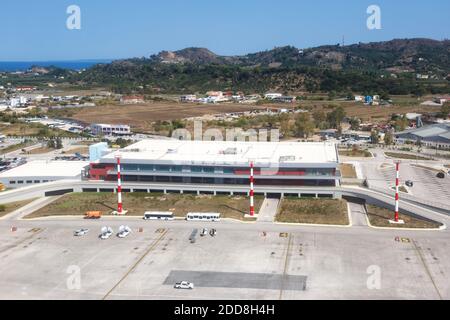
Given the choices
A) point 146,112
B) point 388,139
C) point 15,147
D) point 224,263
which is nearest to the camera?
point 224,263

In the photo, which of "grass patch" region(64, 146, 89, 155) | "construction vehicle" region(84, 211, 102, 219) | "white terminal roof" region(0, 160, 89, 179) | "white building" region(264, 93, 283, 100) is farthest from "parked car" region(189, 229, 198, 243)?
"white building" region(264, 93, 283, 100)

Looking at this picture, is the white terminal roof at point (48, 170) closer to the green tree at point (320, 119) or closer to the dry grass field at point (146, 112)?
the dry grass field at point (146, 112)

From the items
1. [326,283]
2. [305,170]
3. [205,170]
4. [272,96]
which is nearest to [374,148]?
[305,170]

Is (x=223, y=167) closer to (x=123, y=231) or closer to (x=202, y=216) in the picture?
(x=202, y=216)

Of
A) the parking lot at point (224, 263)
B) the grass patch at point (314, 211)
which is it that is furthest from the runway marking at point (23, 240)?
the grass patch at point (314, 211)

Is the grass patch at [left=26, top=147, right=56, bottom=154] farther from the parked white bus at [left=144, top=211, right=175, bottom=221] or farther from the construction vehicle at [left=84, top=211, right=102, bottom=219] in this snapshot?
the parked white bus at [left=144, top=211, right=175, bottom=221]

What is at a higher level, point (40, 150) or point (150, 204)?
point (40, 150)

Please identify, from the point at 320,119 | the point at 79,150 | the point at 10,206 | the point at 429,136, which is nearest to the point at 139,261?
the point at 10,206
